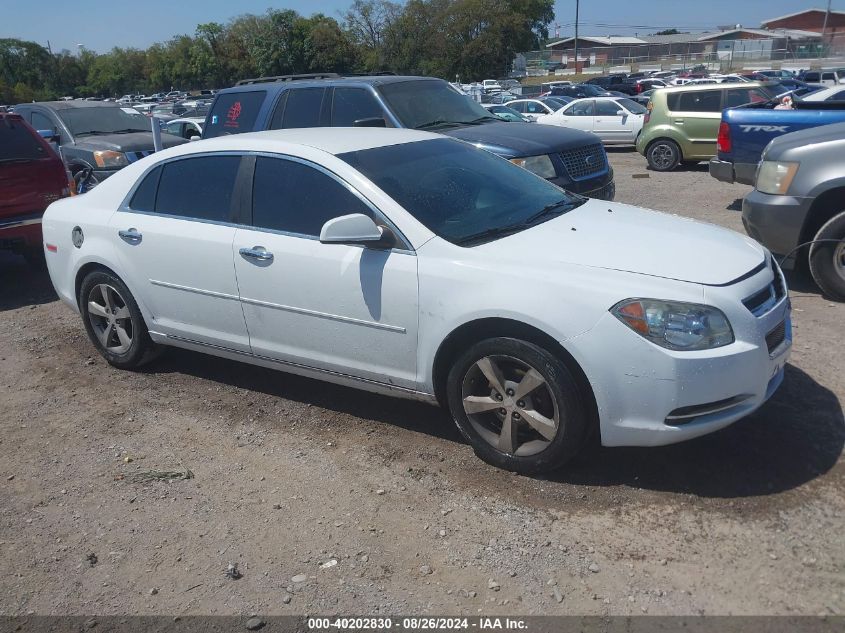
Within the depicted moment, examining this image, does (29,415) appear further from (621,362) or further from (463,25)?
(463,25)

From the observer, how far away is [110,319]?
5320mm

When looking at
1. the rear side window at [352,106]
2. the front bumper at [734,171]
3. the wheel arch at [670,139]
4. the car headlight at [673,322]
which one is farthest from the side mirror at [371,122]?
the wheel arch at [670,139]

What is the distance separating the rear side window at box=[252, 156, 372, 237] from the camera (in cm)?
418

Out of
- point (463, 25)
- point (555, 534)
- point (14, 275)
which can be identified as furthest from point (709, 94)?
point (463, 25)

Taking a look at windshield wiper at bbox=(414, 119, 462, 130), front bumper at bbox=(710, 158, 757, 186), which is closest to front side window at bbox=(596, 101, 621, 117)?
front bumper at bbox=(710, 158, 757, 186)

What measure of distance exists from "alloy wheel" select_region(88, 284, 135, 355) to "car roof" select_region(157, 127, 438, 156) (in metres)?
1.09

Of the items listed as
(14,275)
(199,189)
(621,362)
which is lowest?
(14,275)

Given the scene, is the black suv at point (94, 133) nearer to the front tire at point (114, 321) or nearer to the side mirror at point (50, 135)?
the side mirror at point (50, 135)

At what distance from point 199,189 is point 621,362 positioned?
2861 mm

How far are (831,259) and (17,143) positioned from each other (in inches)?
308

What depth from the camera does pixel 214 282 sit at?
15.0 ft

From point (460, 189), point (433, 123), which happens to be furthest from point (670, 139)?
point (460, 189)

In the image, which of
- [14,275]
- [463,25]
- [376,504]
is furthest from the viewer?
[463,25]

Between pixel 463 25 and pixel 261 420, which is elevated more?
pixel 463 25
